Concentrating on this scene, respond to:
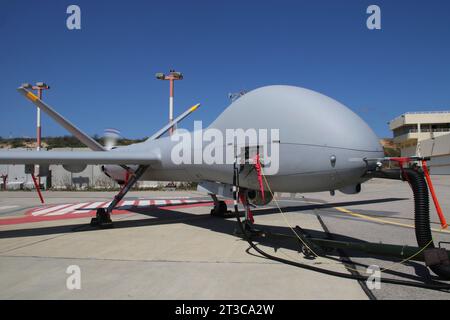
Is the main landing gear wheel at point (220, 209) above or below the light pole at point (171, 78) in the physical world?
below

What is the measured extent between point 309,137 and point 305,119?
32cm

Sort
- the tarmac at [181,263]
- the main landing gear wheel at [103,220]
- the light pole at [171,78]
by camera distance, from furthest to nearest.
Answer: the light pole at [171,78] < the main landing gear wheel at [103,220] < the tarmac at [181,263]

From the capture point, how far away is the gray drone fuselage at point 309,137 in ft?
17.4

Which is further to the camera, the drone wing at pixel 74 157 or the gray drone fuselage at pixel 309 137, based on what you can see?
the drone wing at pixel 74 157

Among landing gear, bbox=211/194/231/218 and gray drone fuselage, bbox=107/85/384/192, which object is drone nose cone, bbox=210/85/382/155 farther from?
landing gear, bbox=211/194/231/218

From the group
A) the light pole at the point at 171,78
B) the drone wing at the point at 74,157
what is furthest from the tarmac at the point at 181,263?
the light pole at the point at 171,78

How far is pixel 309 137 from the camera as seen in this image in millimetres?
5508

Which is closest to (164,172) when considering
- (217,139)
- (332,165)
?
(217,139)

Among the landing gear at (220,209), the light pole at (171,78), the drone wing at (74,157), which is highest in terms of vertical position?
the light pole at (171,78)

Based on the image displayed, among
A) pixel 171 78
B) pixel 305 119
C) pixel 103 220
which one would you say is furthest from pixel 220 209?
pixel 171 78

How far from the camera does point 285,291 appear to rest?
4363 mm

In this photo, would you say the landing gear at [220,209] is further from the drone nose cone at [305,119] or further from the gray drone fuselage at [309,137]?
the drone nose cone at [305,119]

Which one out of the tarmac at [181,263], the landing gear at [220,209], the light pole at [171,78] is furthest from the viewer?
the light pole at [171,78]
